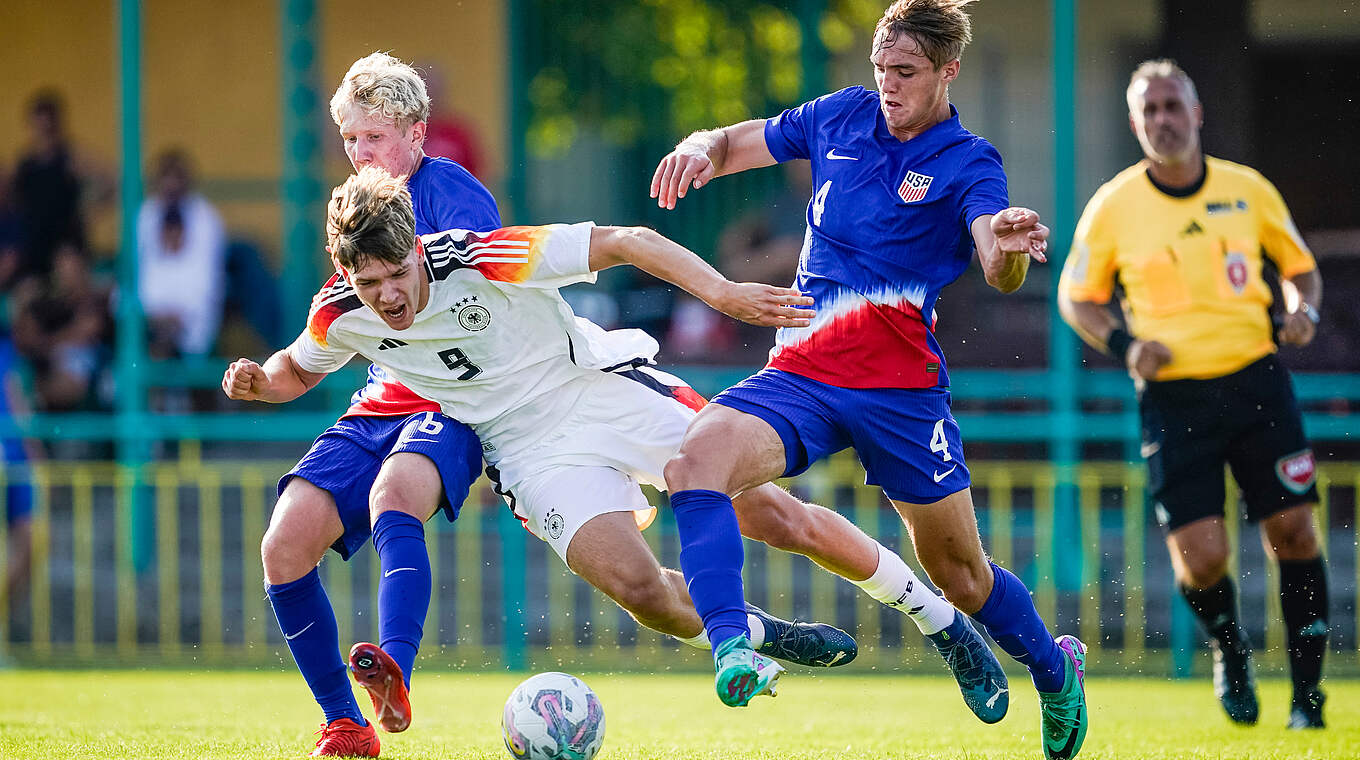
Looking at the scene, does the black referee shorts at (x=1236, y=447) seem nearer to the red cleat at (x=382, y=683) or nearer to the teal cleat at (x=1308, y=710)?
the teal cleat at (x=1308, y=710)

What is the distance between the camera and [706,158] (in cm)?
538

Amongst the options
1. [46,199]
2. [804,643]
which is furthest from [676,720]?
[46,199]

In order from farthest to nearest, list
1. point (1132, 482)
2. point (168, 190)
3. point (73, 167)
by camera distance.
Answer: point (73, 167), point (168, 190), point (1132, 482)

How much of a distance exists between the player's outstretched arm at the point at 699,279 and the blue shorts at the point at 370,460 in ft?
2.43

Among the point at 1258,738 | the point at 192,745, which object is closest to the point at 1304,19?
the point at 1258,738

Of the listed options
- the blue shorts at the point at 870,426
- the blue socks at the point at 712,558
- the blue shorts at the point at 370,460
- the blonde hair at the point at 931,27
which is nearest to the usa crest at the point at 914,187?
the blonde hair at the point at 931,27

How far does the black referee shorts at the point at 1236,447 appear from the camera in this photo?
7.11 meters

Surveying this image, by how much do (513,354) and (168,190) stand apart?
23.2 ft

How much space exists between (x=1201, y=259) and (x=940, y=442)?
9.05 ft

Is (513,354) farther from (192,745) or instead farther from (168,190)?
(168,190)

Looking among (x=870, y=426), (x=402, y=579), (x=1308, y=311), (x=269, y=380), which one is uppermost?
(x=1308, y=311)

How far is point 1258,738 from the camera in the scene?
643 cm

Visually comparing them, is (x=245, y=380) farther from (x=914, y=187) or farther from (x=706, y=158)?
(x=914, y=187)

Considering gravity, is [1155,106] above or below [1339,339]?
above
